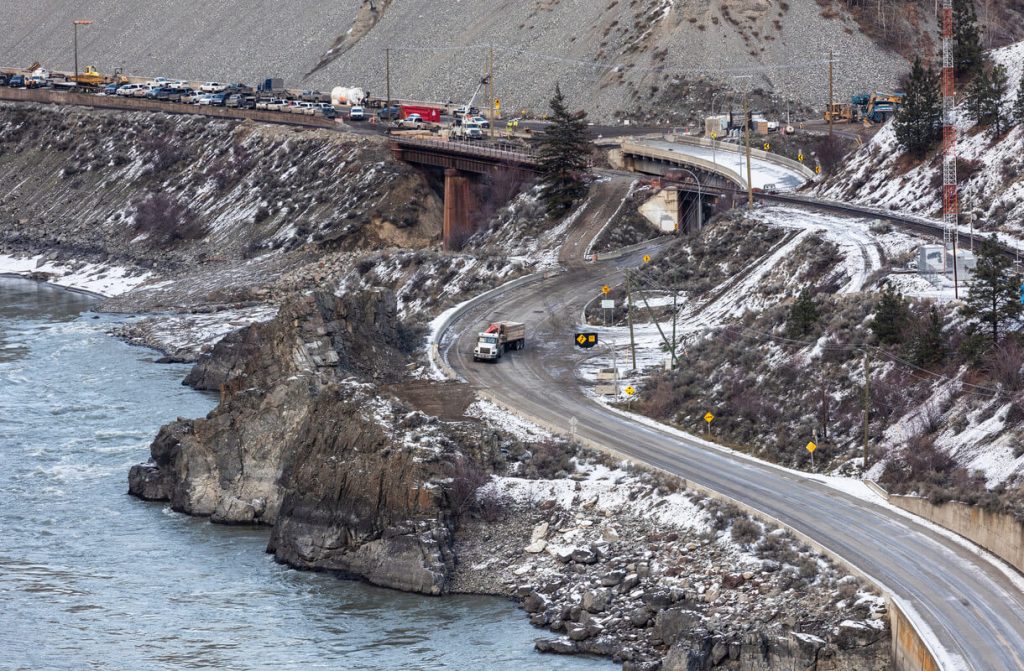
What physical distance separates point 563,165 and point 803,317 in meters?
37.0

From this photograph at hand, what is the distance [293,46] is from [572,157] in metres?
78.1

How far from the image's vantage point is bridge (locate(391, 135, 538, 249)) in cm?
10325

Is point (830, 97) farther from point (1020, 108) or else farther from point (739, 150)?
point (1020, 108)

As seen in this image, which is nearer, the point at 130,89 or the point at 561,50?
the point at 561,50

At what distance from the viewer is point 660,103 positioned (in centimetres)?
12506

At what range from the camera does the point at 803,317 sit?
2454 inches

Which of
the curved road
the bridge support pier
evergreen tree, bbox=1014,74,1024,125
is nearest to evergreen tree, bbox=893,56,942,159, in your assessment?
evergreen tree, bbox=1014,74,1024,125

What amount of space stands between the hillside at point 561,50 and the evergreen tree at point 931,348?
69361 mm

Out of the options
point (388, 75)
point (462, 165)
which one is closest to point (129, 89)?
point (388, 75)

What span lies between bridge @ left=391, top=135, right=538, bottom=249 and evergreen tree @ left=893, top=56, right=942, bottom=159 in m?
22.8

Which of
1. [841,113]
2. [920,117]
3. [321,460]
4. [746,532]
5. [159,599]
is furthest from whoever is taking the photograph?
[841,113]

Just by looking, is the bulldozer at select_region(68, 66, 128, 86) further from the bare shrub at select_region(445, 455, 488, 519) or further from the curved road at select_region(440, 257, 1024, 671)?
the bare shrub at select_region(445, 455, 488, 519)

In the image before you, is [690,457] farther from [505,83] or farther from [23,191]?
[23,191]

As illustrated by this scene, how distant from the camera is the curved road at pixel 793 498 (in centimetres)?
4006
